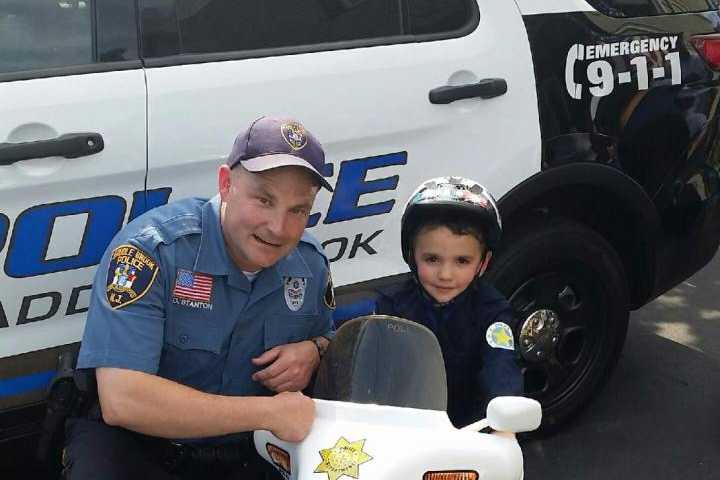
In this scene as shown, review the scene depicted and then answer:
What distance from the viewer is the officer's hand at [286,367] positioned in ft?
6.34

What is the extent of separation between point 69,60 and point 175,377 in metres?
0.79

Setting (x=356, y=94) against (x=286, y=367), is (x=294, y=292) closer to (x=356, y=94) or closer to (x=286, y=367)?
(x=286, y=367)

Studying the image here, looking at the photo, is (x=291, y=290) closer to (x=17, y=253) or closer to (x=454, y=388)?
(x=454, y=388)

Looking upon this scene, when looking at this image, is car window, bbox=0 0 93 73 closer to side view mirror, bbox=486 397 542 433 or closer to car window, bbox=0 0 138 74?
car window, bbox=0 0 138 74

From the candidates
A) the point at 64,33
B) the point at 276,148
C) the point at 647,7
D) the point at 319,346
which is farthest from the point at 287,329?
the point at 647,7

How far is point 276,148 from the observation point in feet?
5.82

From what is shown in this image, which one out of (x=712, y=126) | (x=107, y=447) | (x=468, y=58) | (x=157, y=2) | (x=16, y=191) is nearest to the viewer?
(x=107, y=447)

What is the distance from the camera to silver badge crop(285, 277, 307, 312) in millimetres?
2016

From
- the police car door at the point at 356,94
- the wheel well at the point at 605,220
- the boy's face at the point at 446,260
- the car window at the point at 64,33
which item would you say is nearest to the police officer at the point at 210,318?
the boy's face at the point at 446,260

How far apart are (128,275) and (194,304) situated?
16cm

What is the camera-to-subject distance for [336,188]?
2457mm

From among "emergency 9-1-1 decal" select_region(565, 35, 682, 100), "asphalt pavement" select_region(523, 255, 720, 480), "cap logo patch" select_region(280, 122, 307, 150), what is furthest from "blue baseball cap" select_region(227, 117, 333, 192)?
"asphalt pavement" select_region(523, 255, 720, 480)

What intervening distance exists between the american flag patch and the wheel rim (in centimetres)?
132

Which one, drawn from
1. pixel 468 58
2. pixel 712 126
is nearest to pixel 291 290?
pixel 468 58
